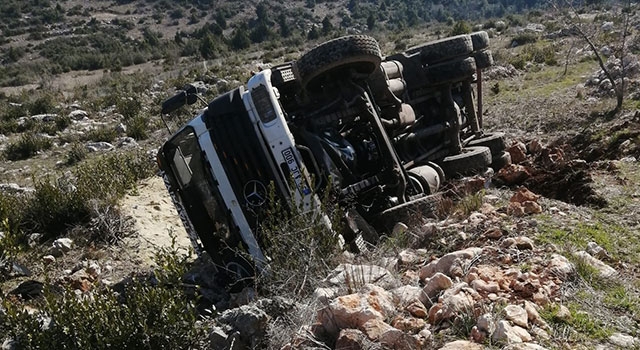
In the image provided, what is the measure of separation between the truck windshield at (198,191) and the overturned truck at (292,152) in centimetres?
1

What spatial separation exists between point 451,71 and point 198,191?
140 inches

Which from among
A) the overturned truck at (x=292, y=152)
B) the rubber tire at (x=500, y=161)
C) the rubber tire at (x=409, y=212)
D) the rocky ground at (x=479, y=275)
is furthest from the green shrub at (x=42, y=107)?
the rubber tire at (x=409, y=212)

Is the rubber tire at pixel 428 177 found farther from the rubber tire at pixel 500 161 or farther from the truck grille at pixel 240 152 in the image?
the truck grille at pixel 240 152

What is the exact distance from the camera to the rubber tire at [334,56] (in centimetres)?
535

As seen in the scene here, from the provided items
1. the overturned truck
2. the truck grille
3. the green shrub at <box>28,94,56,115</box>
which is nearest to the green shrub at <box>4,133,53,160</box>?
the green shrub at <box>28,94,56,115</box>

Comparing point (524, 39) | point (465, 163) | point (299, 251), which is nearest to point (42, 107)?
point (465, 163)

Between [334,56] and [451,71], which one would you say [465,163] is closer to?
[451,71]

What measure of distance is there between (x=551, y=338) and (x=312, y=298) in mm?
1385

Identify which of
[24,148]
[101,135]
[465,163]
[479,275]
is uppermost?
[24,148]

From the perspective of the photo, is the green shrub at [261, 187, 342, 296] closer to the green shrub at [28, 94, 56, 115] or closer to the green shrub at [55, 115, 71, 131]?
the green shrub at [55, 115, 71, 131]

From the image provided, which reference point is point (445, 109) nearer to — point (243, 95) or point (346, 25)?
point (243, 95)

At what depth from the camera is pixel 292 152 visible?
5055mm

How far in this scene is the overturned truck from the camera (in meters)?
5.14

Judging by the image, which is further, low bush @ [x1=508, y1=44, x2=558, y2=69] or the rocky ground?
low bush @ [x1=508, y1=44, x2=558, y2=69]
